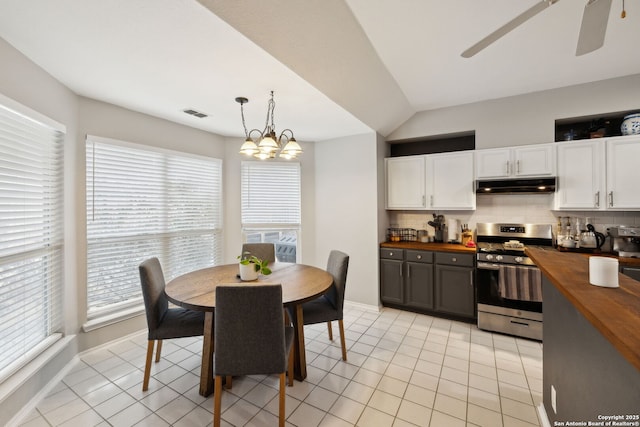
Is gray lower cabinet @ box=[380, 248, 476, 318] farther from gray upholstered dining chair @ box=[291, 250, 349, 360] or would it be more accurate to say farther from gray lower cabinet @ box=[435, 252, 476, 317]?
gray upholstered dining chair @ box=[291, 250, 349, 360]

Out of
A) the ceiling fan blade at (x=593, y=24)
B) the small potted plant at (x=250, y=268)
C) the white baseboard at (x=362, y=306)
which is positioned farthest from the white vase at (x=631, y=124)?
the small potted plant at (x=250, y=268)

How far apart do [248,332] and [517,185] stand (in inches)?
128

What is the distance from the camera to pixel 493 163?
3.30 m

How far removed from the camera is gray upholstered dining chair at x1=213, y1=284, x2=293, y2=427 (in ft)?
5.40

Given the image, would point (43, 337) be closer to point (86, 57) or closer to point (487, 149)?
point (86, 57)

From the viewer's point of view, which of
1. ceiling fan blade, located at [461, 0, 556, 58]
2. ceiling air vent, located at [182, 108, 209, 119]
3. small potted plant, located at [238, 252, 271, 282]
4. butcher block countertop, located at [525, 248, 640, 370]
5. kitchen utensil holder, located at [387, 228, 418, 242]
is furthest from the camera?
kitchen utensil holder, located at [387, 228, 418, 242]

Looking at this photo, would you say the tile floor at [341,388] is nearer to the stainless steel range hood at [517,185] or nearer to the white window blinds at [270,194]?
the stainless steel range hood at [517,185]

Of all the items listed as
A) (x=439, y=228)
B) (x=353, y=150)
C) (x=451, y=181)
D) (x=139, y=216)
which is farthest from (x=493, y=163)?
(x=139, y=216)

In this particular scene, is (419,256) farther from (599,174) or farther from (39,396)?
(39,396)

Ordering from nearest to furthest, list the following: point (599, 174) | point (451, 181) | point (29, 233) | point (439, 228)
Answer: point (29, 233) → point (599, 174) → point (451, 181) → point (439, 228)

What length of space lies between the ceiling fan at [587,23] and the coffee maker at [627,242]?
227 centimetres

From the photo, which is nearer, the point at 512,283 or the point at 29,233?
the point at 29,233

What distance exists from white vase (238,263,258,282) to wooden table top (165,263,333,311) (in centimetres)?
5

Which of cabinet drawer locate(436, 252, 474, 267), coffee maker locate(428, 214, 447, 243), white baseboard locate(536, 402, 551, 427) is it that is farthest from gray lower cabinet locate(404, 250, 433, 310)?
white baseboard locate(536, 402, 551, 427)
